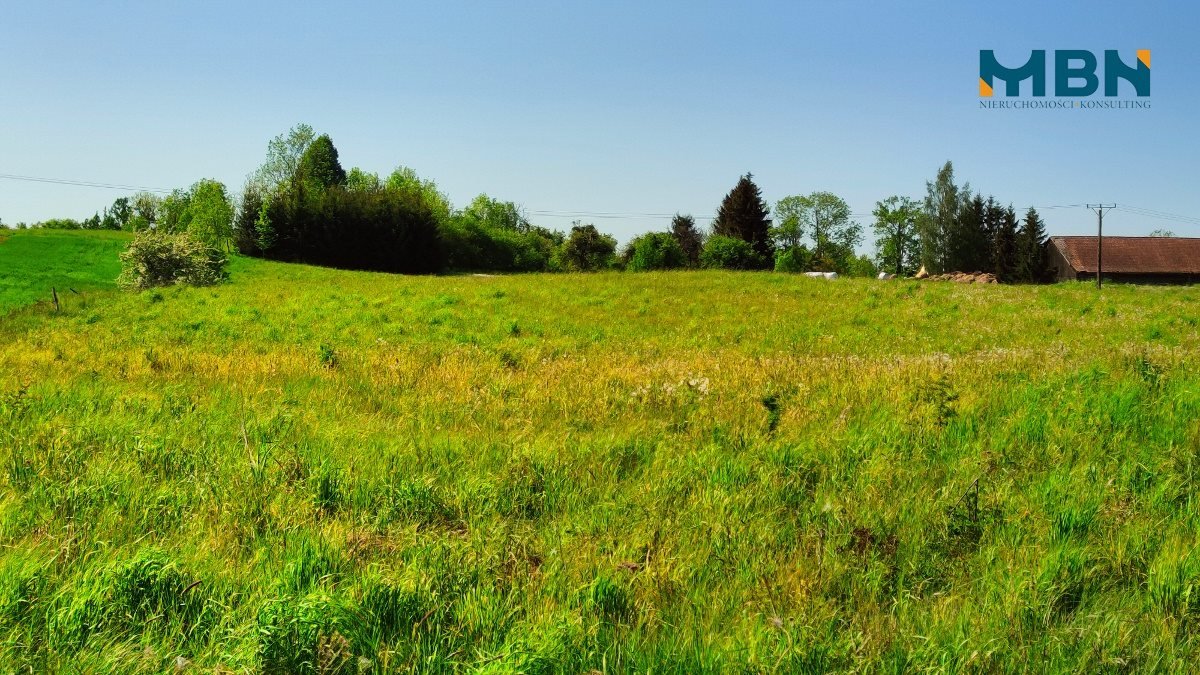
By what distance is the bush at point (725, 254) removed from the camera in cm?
5494

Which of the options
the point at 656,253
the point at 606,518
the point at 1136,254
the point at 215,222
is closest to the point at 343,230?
the point at 215,222

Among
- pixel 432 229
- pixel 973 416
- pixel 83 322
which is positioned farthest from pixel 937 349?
pixel 432 229

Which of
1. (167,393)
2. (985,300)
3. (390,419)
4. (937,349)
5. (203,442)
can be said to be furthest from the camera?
(985,300)

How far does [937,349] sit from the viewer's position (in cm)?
1644

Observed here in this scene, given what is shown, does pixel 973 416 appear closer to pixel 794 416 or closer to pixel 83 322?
pixel 794 416

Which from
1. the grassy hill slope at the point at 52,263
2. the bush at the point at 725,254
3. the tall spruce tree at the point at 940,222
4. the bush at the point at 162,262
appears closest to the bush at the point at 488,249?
the bush at the point at 725,254

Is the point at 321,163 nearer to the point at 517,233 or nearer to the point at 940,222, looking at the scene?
the point at 517,233

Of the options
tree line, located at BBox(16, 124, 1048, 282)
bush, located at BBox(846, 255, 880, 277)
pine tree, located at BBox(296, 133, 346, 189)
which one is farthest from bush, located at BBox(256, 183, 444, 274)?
bush, located at BBox(846, 255, 880, 277)

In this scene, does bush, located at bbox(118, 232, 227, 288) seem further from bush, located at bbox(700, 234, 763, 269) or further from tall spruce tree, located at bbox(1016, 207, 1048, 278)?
tall spruce tree, located at bbox(1016, 207, 1048, 278)

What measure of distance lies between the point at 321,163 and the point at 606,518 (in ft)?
369

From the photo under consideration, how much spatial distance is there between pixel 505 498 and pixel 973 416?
475 centimetres

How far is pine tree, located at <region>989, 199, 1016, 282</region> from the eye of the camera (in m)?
84.7

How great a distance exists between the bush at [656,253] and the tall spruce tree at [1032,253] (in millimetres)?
47914

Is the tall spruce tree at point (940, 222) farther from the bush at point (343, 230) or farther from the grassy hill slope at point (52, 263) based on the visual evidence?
the grassy hill slope at point (52, 263)
